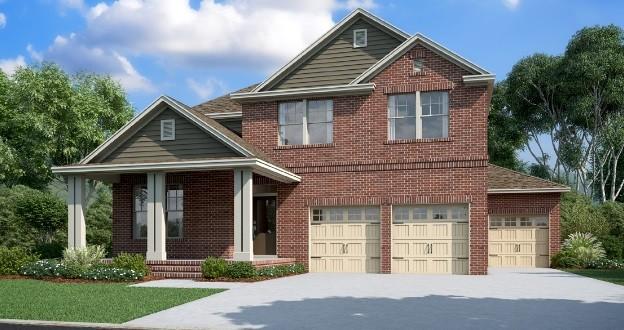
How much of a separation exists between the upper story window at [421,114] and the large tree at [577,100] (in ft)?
74.4

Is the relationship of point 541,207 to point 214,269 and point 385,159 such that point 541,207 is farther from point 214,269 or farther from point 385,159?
point 214,269

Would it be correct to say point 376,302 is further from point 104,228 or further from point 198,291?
point 104,228

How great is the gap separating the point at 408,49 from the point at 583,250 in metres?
10.9

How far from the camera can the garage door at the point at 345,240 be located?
22844mm

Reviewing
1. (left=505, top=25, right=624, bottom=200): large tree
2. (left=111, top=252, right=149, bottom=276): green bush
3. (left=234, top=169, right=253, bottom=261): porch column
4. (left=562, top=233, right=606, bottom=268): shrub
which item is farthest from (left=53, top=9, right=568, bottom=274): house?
(left=505, top=25, right=624, bottom=200): large tree

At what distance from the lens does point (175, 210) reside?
23703 mm

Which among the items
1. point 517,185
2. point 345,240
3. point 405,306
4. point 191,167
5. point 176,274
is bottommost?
point 176,274

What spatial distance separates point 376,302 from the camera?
546 inches

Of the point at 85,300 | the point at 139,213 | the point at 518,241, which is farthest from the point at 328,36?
the point at 85,300

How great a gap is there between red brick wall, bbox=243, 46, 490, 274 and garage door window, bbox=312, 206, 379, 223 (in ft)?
1.08

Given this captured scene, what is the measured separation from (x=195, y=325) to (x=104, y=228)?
25.0 metres

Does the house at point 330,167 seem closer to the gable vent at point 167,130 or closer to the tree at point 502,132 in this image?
the gable vent at point 167,130

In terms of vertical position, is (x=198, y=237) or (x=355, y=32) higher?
(x=355, y=32)

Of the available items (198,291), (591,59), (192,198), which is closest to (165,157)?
(192,198)
